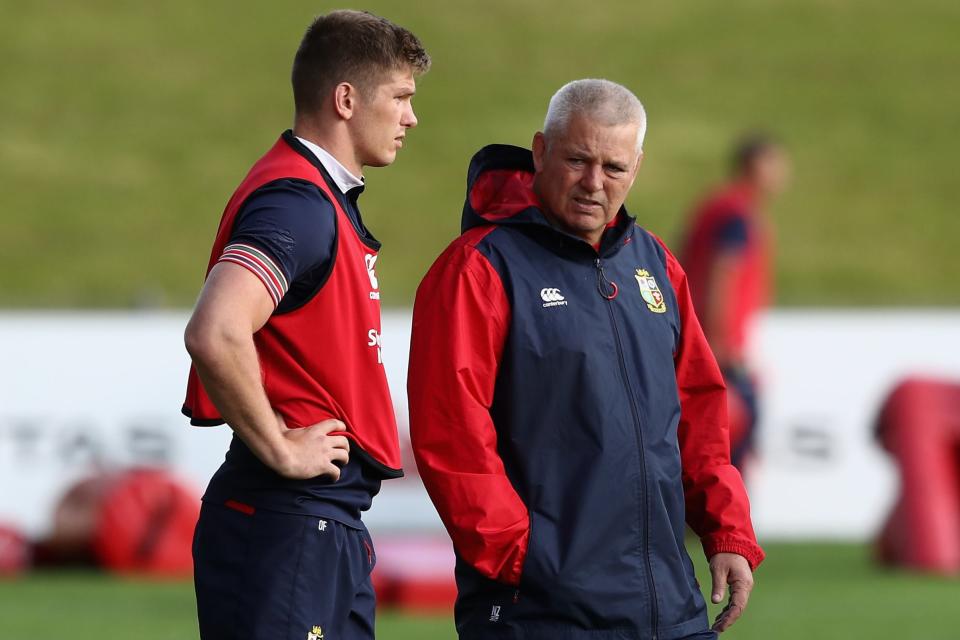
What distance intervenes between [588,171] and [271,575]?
4.03 ft

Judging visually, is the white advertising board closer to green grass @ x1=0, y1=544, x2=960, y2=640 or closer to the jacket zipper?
green grass @ x1=0, y1=544, x2=960, y2=640

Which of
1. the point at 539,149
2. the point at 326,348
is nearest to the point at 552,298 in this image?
the point at 539,149

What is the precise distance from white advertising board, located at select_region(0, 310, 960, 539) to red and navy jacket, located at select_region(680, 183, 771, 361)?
5.05 feet

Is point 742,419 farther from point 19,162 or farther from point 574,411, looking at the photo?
point 19,162

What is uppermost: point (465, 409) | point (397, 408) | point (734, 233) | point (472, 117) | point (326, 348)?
point (472, 117)

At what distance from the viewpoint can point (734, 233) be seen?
435 inches

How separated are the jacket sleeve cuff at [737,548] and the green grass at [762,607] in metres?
4.05

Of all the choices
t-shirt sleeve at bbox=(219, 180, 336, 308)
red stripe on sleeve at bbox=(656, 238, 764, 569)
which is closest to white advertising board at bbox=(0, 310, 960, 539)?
red stripe on sleeve at bbox=(656, 238, 764, 569)

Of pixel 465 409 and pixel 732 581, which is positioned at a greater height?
pixel 465 409

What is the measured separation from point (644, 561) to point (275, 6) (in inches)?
1167

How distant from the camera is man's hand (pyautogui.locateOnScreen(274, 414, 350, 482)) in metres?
3.90

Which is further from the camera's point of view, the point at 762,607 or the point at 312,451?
the point at 762,607

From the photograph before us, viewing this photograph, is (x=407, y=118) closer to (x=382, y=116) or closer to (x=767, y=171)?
(x=382, y=116)

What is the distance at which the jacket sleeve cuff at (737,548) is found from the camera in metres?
4.23
